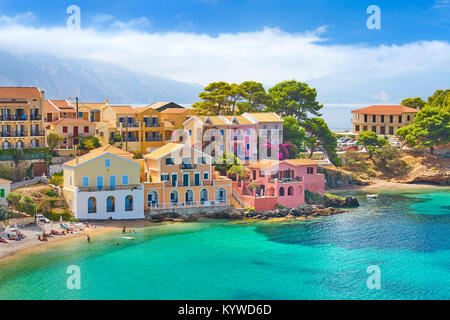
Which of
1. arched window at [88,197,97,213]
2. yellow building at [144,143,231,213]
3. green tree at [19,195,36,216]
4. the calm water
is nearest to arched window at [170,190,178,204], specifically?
yellow building at [144,143,231,213]

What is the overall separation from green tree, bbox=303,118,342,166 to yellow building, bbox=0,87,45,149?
38.4 metres

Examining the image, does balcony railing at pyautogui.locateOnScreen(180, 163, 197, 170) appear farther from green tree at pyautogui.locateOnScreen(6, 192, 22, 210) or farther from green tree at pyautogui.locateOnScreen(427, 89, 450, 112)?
green tree at pyautogui.locateOnScreen(427, 89, 450, 112)

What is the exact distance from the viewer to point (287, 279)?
4056cm

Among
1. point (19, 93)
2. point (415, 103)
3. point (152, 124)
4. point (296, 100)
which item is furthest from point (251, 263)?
point (415, 103)

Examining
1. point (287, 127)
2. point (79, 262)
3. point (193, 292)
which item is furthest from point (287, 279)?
point (287, 127)

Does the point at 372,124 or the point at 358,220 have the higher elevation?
the point at 372,124

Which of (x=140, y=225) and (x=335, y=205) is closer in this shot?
(x=140, y=225)

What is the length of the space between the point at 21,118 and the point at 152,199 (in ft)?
60.8

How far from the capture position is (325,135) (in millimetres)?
85125

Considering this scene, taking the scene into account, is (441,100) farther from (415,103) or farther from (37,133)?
(37,133)

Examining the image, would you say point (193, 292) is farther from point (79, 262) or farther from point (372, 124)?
point (372, 124)

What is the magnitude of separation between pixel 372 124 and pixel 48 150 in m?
63.2

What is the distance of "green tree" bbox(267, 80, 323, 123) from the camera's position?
3312 inches

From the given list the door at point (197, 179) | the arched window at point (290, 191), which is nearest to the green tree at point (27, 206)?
the door at point (197, 179)
